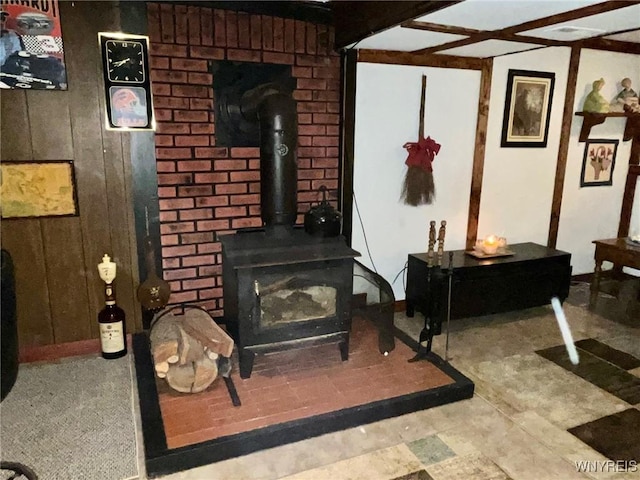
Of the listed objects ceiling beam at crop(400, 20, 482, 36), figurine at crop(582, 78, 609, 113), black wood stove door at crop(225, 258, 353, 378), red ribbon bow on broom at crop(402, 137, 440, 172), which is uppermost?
ceiling beam at crop(400, 20, 482, 36)

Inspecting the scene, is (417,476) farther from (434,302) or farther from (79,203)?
(79,203)

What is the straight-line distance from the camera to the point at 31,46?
2518 mm

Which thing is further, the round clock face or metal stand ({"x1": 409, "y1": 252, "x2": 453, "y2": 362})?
metal stand ({"x1": 409, "y1": 252, "x2": 453, "y2": 362})

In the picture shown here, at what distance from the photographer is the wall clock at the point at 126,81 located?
263 centimetres

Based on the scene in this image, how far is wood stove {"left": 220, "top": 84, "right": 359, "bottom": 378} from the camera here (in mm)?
2520

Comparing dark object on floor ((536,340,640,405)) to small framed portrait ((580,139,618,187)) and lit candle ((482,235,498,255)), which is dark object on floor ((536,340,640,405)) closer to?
lit candle ((482,235,498,255))

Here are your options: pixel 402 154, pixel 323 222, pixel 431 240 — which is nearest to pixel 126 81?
pixel 323 222

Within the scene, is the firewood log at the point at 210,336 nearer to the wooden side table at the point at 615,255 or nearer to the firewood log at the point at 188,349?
the firewood log at the point at 188,349

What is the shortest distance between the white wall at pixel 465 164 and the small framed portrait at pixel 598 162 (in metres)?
0.06

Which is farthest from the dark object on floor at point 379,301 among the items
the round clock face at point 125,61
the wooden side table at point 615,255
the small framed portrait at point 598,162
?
the small framed portrait at point 598,162

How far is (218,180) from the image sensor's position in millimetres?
3002

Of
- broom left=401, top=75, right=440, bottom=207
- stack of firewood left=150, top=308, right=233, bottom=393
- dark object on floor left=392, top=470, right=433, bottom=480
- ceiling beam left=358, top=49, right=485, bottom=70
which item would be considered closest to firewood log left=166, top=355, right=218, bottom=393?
stack of firewood left=150, top=308, right=233, bottom=393

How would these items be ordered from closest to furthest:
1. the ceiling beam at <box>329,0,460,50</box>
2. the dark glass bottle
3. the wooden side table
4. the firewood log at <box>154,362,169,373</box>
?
1. the ceiling beam at <box>329,0,460,50</box>
2. the firewood log at <box>154,362,169,373</box>
3. the dark glass bottle
4. the wooden side table

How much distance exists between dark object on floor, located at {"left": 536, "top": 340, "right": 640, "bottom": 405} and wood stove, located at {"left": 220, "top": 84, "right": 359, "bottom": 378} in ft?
4.52
